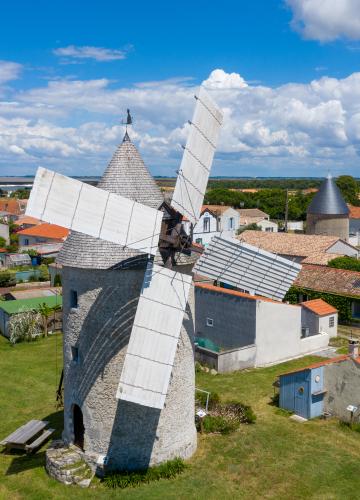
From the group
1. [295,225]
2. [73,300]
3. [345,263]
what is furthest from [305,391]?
[295,225]

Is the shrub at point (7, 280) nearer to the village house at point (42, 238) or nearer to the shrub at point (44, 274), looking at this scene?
the shrub at point (44, 274)

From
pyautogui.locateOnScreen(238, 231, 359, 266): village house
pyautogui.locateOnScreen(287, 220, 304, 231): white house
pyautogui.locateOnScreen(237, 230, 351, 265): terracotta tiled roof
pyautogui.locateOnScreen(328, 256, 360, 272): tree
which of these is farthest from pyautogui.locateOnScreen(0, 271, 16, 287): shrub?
pyautogui.locateOnScreen(287, 220, 304, 231): white house

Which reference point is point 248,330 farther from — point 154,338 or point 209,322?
point 154,338

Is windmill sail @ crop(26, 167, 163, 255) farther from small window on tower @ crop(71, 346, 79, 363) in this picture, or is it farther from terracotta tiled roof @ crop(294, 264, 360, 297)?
terracotta tiled roof @ crop(294, 264, 360, 297)

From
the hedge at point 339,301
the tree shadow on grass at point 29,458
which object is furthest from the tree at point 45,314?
the hedge at point 339,301

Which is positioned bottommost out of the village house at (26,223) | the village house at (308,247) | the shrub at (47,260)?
the shrub at (47,260)

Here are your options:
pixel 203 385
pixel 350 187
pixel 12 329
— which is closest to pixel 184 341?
pixel 203 385
